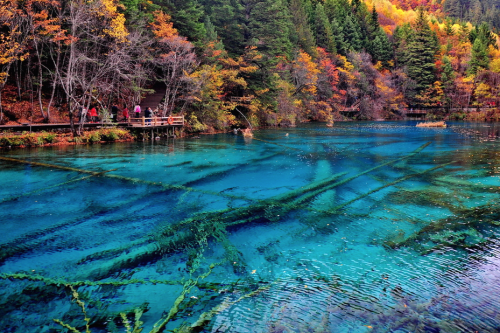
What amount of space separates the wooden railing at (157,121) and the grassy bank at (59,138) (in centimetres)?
113

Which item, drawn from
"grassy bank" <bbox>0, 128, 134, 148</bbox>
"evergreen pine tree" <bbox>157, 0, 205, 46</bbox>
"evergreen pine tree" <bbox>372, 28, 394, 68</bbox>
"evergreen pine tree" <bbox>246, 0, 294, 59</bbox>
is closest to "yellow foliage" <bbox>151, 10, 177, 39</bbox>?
"evergreen pine tree" <bbox>157, 0, 205, 46</bbox>

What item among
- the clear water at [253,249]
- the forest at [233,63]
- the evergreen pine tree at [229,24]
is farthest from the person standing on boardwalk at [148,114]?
the evergreen pine tree at [229,24]

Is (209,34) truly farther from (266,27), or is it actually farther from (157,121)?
(157,121)

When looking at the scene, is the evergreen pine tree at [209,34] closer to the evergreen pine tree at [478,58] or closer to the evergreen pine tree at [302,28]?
the evergreen pine tree at [302,28]

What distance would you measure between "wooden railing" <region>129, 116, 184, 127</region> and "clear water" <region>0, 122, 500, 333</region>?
12.4 m

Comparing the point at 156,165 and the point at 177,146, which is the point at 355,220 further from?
the point at 177,146

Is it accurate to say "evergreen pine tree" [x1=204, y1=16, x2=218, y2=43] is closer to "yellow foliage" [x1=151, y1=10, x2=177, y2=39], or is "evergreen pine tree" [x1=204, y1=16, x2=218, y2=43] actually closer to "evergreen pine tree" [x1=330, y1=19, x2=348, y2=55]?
"yellow foliage" [x1=151, y1=10, x2=177, y2=39]

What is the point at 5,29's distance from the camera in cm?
2589

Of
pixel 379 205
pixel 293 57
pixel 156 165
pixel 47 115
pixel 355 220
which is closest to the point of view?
pixel 355 220

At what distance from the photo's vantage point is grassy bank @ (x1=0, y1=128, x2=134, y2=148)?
22391mm

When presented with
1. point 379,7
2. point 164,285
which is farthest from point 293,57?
point 379,7

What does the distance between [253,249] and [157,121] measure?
23.7 meters

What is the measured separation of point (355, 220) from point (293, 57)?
49003 millimetres

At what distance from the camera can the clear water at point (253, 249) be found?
5.50 m
